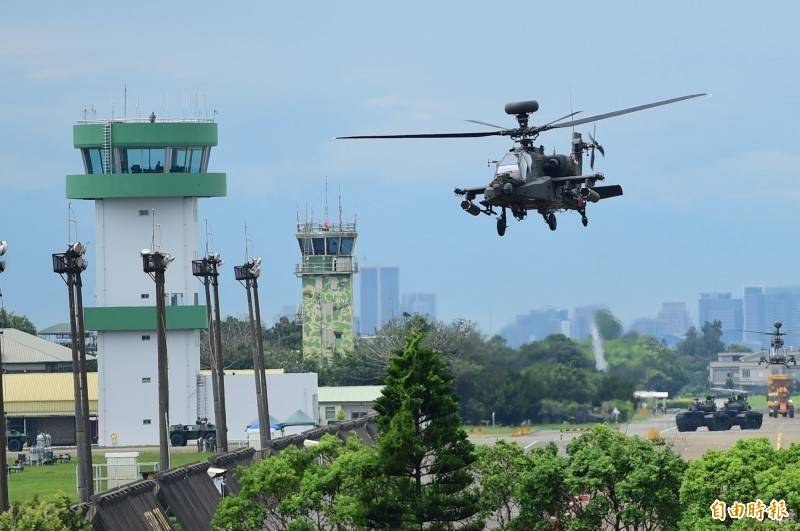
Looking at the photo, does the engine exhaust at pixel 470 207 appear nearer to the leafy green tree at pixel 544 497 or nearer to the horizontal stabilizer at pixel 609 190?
the horizontal stabilizer at pixel 609 190

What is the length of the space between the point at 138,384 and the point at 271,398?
31.9 ft

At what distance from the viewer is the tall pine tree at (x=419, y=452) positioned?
5766cm

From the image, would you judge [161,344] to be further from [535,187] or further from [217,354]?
[535,187]

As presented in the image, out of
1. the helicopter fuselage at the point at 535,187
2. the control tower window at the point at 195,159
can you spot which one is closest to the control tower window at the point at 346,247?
the control tower window at the point at 195,159

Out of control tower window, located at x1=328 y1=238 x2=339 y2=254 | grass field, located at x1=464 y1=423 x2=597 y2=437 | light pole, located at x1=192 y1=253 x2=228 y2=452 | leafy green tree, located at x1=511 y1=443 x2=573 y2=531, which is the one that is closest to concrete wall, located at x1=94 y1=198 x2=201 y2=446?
grass field, located at x1=464 y1=423 x2=597 y2=437

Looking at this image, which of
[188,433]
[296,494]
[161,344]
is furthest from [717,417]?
[296,494]

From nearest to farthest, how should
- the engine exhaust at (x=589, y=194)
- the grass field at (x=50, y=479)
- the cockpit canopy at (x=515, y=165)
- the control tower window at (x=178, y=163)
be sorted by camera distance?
1. the cockpit canopy at (x=515, y=165)
2. the engine exhaust at (x=589, y=194)
3. the grass field at (x=50, y=479)
4. the control tower window at (x=178, y=163)

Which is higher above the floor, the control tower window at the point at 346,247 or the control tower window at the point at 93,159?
the control tower window at the point at 93,159

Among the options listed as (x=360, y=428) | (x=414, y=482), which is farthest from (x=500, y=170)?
(x=360, y=428)

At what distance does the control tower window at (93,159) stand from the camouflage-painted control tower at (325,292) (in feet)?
168

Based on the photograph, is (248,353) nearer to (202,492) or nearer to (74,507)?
(202,492)

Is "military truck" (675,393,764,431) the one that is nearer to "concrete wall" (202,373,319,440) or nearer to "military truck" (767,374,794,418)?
"military truck" (767,374,794,418)

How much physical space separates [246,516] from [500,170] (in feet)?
52.7

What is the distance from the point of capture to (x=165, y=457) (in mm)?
73000
